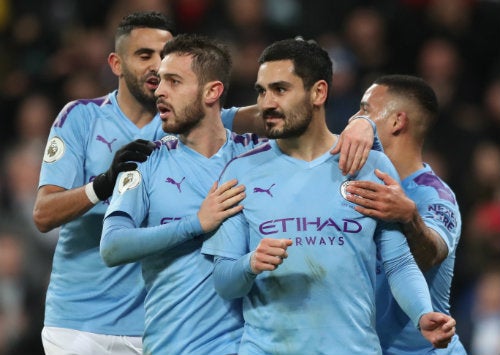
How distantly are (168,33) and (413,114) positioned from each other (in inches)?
55.5

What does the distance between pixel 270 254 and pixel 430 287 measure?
1.40 m

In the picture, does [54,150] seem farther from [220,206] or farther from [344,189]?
[344,189]

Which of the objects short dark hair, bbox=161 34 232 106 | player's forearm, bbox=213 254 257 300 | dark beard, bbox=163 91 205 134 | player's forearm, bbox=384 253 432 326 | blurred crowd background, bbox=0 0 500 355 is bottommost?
blurred crowd background, bbox=0 0 500 355

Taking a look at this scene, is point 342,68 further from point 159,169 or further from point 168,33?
point 159,169

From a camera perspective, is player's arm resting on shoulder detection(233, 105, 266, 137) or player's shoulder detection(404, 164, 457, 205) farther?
player's arm resting on shoulder detection(233, 105, 266, 137)

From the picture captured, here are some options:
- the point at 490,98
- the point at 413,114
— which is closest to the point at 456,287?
the point at 490,98

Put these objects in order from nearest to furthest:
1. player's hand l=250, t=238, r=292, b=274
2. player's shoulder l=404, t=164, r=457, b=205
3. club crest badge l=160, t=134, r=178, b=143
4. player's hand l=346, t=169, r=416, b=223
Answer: player's hand l=250, t=238, r=292, b=274, player's hand l=346, t=169, r=416, b=223, club crest badge l=160, t=134, r=178, b=143, player's shoulder l=404, t=164, r=457, b=205

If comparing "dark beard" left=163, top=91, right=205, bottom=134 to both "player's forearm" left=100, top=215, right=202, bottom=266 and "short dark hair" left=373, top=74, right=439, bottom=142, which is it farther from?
"short dark hair" left=373, top=74, right=439, bottom=142

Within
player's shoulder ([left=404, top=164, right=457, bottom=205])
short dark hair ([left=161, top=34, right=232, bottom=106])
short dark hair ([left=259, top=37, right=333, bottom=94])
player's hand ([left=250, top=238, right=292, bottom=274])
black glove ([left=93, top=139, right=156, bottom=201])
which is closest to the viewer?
player's hand ([left=250, top=238, right=292, bottom=274])

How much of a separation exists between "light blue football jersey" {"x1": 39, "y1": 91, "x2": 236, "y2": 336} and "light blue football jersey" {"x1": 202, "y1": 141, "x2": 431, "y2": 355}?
1.00 m

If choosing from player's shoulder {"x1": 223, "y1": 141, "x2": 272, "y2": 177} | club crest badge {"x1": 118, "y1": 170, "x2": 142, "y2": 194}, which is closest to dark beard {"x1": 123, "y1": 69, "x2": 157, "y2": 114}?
club crest badge {"x1": 118, "y1": 170, "x2": 142, "y2": 194}

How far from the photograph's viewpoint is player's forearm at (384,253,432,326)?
487 cm

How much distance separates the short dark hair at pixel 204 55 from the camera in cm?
542

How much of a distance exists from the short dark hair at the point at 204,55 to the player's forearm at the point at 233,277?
96 centimetres
